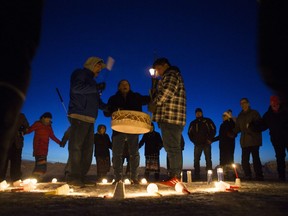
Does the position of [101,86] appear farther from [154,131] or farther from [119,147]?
[154,131]

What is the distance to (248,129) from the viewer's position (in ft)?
26.2

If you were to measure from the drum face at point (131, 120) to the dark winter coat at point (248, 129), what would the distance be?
14.1 feet

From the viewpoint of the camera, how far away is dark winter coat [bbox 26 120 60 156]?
27.0 ft

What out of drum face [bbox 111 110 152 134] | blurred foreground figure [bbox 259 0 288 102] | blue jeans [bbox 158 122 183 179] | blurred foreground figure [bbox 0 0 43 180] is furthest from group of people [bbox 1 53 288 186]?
blurred foreground figure [bbox 0 0 43 180]

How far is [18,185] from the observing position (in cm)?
471

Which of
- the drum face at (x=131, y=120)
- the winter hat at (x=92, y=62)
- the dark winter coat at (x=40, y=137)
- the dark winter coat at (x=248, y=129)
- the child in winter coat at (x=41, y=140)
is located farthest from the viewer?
the dark winter coat at (x=40, y=137)

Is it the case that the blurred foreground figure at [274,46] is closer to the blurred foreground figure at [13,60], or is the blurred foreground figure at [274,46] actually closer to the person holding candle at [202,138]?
the blurred foreground figure at [13,60]

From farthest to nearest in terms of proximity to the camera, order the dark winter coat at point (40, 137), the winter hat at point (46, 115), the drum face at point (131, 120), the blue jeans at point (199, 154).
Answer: the blue jeans at point (199, 154) → the winter hat at point (46, 115) → the dark winter coat at point (40, 137) → the drum face at point (131, 120)

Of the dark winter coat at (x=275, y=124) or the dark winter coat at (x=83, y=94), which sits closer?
the dark winter coat at (x=83, y=94)

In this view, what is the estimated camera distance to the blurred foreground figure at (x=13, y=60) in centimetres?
111

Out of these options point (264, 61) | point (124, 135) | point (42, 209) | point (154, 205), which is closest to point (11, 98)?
point (264, 61)

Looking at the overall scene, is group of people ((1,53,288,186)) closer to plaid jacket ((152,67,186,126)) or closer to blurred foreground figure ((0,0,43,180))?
plaid jacket ((152,67,186,126))

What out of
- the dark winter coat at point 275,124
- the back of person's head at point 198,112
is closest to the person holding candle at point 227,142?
the back of person's head at point 198,112

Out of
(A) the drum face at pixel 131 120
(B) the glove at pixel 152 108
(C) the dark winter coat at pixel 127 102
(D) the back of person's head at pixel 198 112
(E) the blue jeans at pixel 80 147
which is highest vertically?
(D) the back of person's head at pixel 198 112
